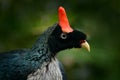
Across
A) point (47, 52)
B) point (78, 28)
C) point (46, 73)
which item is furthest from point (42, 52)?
point (78, 28)

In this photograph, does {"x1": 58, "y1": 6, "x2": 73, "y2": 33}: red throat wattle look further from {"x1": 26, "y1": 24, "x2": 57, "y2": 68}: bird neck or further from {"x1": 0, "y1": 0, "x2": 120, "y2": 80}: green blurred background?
{"x1": 0, "y1": 0, "x2": 120, "y2": 80}: green blurred background

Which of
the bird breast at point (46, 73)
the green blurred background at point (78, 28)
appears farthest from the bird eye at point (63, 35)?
the green blurred background at point (78, 28)

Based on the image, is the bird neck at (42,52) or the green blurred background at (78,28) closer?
the bird neck at (42,52)

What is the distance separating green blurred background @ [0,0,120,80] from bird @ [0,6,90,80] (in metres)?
1.63

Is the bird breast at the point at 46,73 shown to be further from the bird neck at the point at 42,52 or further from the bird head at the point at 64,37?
the bird head at the point at 64,37

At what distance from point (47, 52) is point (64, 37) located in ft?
0.86

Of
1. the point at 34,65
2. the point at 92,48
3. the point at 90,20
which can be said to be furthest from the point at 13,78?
the point at 90,20

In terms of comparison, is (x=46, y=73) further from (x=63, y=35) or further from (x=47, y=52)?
(x=63, y=35)

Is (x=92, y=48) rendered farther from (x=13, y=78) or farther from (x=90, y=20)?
(x=13, y=78)

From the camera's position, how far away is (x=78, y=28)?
11508mm

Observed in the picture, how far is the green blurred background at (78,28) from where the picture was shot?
1148 centimetres

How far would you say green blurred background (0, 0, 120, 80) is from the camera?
11477 millimetres

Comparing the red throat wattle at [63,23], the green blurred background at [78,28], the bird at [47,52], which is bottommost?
the bird at [47,52]

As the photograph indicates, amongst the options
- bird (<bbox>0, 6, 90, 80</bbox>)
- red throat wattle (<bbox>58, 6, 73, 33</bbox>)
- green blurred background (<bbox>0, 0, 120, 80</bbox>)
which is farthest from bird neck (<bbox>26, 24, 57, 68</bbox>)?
green blurred background (<bbox>0, 0, 120, 80</bbox>)
